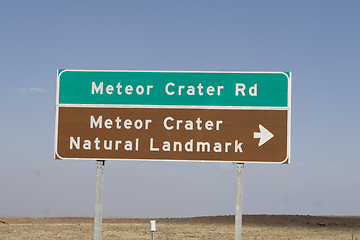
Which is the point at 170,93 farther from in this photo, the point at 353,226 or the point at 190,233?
the point at 353,226

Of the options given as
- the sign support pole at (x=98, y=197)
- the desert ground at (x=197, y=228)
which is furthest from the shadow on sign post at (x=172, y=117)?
the desert ground at (x=197, y=228)

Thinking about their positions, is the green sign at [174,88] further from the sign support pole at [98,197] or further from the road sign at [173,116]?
the sign support pole at [98,197]

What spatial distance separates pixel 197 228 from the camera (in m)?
33.6

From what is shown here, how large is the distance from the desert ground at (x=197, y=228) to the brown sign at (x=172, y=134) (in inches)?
565

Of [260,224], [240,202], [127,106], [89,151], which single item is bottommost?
[260,224]

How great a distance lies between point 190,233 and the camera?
30.6 meters

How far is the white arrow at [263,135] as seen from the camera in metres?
12.9

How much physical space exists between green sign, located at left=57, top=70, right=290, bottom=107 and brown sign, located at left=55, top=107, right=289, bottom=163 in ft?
0.66

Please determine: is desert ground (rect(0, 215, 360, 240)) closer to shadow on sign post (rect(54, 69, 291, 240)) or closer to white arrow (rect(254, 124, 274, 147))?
white arrow (rect(254, 124, 274, 147))

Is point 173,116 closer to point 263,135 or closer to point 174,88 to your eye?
point 174,88

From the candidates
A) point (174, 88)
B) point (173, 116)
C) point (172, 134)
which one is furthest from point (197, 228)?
point (174, 88)

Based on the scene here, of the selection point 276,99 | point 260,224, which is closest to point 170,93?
point 276,99

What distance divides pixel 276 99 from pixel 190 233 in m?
18.9

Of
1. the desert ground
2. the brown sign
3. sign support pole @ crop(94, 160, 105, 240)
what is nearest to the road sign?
the brown sign
